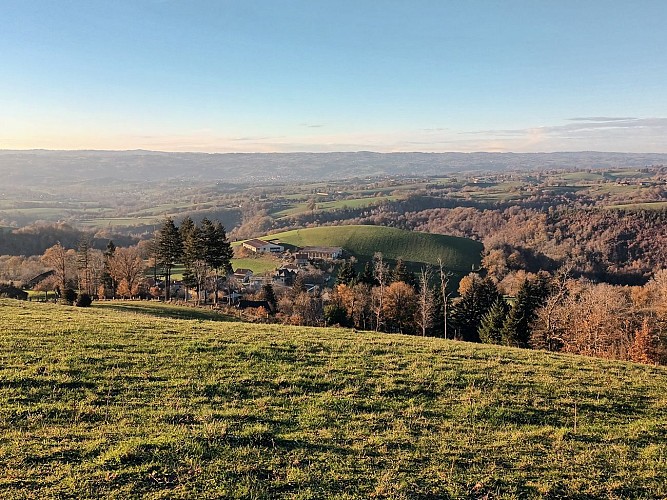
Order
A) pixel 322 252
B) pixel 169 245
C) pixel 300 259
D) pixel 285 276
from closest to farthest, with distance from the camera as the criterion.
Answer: pixel 169 245, pixel 285 276, pixel 300 259, pixel 322 252

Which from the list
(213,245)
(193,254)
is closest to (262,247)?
(193,254)

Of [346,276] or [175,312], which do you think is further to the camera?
[346,276]

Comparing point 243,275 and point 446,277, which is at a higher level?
point 243,275

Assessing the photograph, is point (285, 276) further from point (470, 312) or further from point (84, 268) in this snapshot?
point (470, 312)

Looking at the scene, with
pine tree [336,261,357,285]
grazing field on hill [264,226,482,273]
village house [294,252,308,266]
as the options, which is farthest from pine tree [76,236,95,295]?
grazing field on hill [264,226,482,273]

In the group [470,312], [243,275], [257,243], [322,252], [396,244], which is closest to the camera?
[470,312]

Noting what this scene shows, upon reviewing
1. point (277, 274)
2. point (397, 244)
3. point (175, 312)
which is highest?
point (175, 312)
